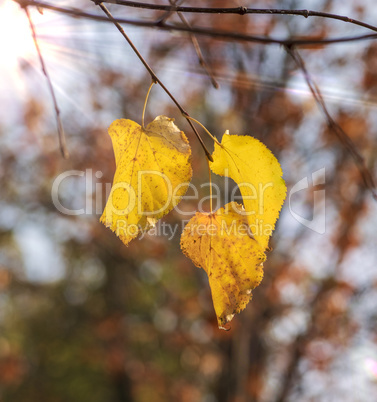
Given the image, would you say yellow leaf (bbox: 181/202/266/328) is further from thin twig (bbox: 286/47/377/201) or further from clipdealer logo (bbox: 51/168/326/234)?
clipdealer logo (bbox: 51/168/326/234)

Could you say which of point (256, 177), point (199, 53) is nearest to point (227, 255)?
point (256, 177)

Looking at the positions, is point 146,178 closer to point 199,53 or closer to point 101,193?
point 199,53

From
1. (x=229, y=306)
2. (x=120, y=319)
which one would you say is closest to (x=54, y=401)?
(x=120, y=319)

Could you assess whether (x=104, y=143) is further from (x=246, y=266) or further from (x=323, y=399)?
(x=323, y=399)

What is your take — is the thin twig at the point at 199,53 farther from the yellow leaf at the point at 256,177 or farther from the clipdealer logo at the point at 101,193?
the clipdealer logo at the point at 101,193

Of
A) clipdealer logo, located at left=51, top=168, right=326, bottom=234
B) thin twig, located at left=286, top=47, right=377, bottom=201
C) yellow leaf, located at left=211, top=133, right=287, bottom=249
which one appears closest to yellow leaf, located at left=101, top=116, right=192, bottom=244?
yellow leaf, located at left=211, top=133, right=287, bottom=249
